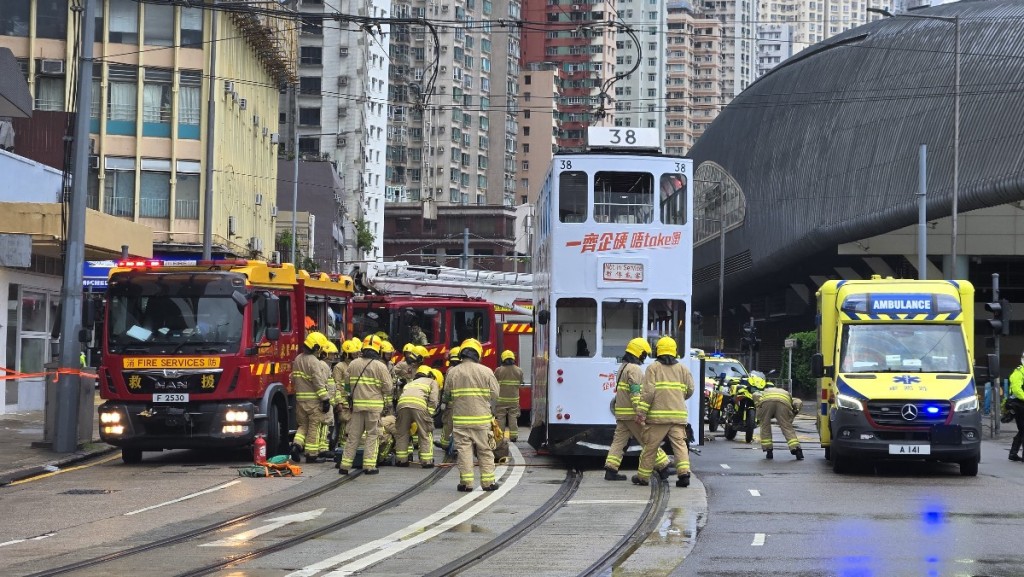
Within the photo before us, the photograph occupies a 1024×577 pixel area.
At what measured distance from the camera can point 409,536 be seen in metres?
13.9

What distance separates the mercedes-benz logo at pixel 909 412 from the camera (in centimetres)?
2098

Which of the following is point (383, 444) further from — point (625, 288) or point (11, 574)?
point (11, 574)

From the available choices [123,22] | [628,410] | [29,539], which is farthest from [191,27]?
[29,539]

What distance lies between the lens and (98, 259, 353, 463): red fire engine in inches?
866

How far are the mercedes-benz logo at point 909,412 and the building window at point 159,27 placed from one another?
34.9 meters

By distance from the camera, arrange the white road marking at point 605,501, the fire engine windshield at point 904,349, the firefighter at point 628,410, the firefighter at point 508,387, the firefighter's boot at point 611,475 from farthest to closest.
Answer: the firefighter at point 508,387, the fire engine windshield at point 904,349, the firefighter's boot at point 611,475, the firefighter at point 628,410, the white road marking at point 605,501

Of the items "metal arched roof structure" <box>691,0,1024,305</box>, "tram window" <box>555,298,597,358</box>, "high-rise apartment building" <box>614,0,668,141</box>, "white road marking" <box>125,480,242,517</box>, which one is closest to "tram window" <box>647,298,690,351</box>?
"tram window" <box>555,298,597,358</box>

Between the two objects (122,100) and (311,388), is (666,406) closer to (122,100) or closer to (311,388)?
(311,388)

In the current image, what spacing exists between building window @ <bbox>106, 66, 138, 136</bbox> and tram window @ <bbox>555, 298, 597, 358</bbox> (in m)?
31.8

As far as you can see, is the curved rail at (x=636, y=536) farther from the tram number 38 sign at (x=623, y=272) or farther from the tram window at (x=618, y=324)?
the tram number 38 sign at (x=623, y=272)

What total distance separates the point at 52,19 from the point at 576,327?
112 feet

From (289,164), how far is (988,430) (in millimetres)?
59807

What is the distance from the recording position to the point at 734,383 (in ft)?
102

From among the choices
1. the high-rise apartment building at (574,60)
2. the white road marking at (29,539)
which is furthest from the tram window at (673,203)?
the high-rise apartment building at (574,60)
